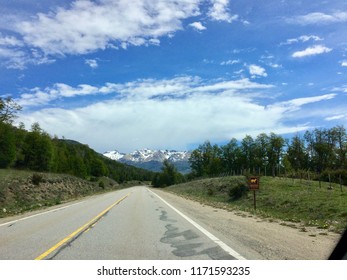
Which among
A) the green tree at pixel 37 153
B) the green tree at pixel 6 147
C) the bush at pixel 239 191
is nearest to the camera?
the bush at pixel 239 191

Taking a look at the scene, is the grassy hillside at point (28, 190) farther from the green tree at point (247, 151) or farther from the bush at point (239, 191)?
the green tree at point (247, 151)

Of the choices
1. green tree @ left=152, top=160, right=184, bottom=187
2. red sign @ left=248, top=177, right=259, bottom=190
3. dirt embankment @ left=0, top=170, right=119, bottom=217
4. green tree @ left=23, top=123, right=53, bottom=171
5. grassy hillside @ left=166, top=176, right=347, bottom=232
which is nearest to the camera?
grassy hillside @ left=166, top=176, right=347, bottom=232

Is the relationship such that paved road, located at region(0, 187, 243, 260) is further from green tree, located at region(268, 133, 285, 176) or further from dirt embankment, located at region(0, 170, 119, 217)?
green tree, located at region(268, 133, 285, 176)

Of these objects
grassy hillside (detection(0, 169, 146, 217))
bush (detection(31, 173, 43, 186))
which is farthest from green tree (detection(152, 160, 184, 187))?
bush (detection(31, 173, 43, 186))

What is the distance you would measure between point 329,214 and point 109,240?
14.8 metres

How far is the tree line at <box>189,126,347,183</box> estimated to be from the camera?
298 feet

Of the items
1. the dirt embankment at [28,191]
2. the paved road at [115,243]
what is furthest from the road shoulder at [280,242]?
the dirt embankment at [28,191]

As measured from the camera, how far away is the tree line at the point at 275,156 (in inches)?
3571

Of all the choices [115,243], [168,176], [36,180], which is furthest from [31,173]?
[168,176]

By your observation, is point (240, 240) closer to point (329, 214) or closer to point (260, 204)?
point (329, 214)

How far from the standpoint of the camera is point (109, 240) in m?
10.9

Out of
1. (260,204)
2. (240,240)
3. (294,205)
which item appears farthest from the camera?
(260,204)

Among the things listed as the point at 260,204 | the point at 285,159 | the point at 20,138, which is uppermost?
the point at 20,138
